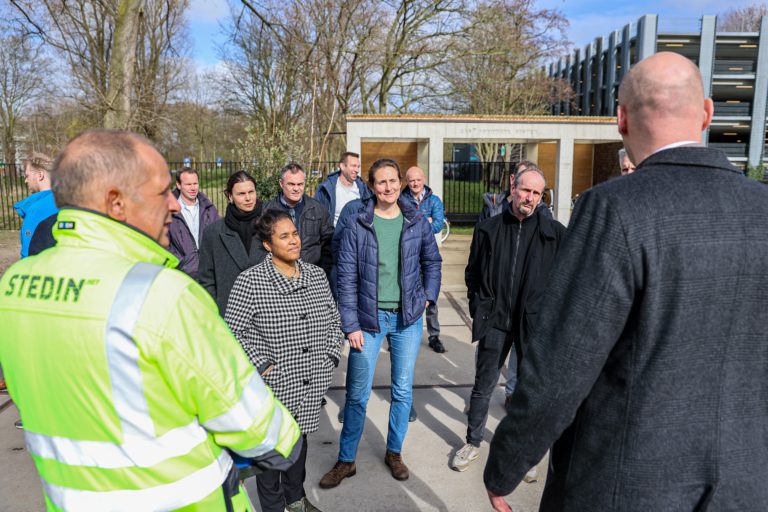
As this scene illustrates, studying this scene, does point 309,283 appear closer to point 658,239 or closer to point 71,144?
point 71,144

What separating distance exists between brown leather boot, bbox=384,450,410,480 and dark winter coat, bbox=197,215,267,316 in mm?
1605

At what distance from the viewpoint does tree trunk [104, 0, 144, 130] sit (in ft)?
34.3

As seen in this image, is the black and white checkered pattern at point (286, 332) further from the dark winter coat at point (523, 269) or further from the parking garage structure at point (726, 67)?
the parking garage structure at point (726, 67)

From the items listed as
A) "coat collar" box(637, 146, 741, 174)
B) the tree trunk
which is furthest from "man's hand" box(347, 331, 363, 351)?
the tree trunk

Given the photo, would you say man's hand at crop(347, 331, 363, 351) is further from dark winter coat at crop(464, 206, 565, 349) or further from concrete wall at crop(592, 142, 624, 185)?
concrete wall at crop(592, 142, 624, 185)

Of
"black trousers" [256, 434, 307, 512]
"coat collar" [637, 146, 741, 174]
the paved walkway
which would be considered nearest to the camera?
"coat collar" [637, 146, 741, 174]

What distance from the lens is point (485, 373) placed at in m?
3.77

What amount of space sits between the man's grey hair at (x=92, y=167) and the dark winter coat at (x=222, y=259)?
2.82 m

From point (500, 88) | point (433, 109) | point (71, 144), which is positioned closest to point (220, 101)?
point (433, 109)

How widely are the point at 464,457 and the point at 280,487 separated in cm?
132

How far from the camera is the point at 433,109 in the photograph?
25266mm

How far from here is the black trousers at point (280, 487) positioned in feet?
9.62

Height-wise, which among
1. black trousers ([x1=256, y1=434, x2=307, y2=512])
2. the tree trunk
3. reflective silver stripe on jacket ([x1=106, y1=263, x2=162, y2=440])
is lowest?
black trousers ([x1=256, y1=434, x2=307, y2=512])

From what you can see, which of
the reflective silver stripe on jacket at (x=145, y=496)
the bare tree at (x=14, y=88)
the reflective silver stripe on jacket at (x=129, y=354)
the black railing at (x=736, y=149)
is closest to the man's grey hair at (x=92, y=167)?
the reflective silver stripe on jacket at (x=129, y=354)
